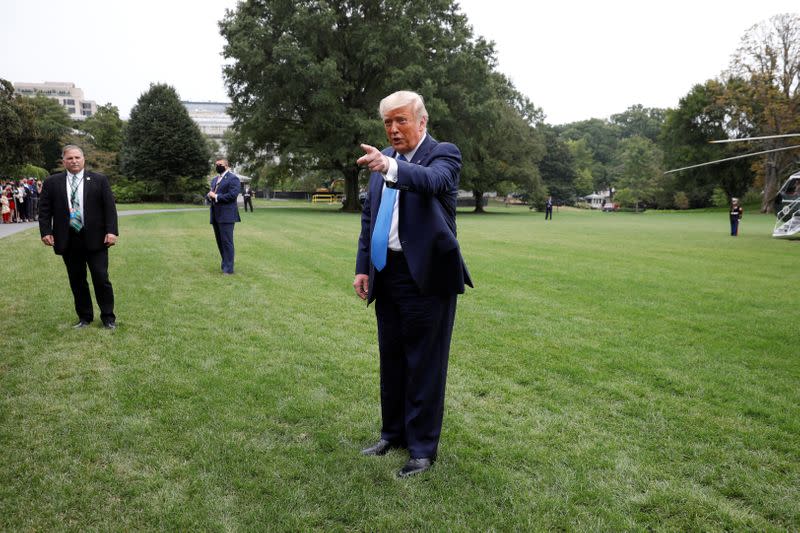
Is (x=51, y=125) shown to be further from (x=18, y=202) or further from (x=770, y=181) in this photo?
(x=770, y=181)

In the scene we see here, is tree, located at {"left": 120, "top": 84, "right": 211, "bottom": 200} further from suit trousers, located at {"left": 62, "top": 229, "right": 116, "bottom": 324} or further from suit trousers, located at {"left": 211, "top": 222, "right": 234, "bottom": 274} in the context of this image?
suit trousers, located at {"left": 62, "top": 229, "right": 116, "bottom": 324}

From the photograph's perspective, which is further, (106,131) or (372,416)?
(106,131)

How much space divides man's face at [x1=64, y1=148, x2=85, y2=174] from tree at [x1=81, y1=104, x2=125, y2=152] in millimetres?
60464

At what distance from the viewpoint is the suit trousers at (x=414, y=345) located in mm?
3143

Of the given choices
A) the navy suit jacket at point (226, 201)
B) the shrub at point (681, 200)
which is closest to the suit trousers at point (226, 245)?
the navy suit jacket at point (226, 201)

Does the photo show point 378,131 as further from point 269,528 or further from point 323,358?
point 269,528

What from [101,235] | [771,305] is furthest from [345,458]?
[771,305]

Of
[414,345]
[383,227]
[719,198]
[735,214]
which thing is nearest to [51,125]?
[735,214]

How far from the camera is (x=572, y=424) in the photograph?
3.83 meters

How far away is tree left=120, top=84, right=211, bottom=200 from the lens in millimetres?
47156

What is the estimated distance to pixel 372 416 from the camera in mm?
4012

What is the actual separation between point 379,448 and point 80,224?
15.6ft

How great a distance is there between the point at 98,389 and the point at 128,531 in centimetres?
219

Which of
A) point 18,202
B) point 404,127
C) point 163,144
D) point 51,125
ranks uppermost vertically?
point 51,125
